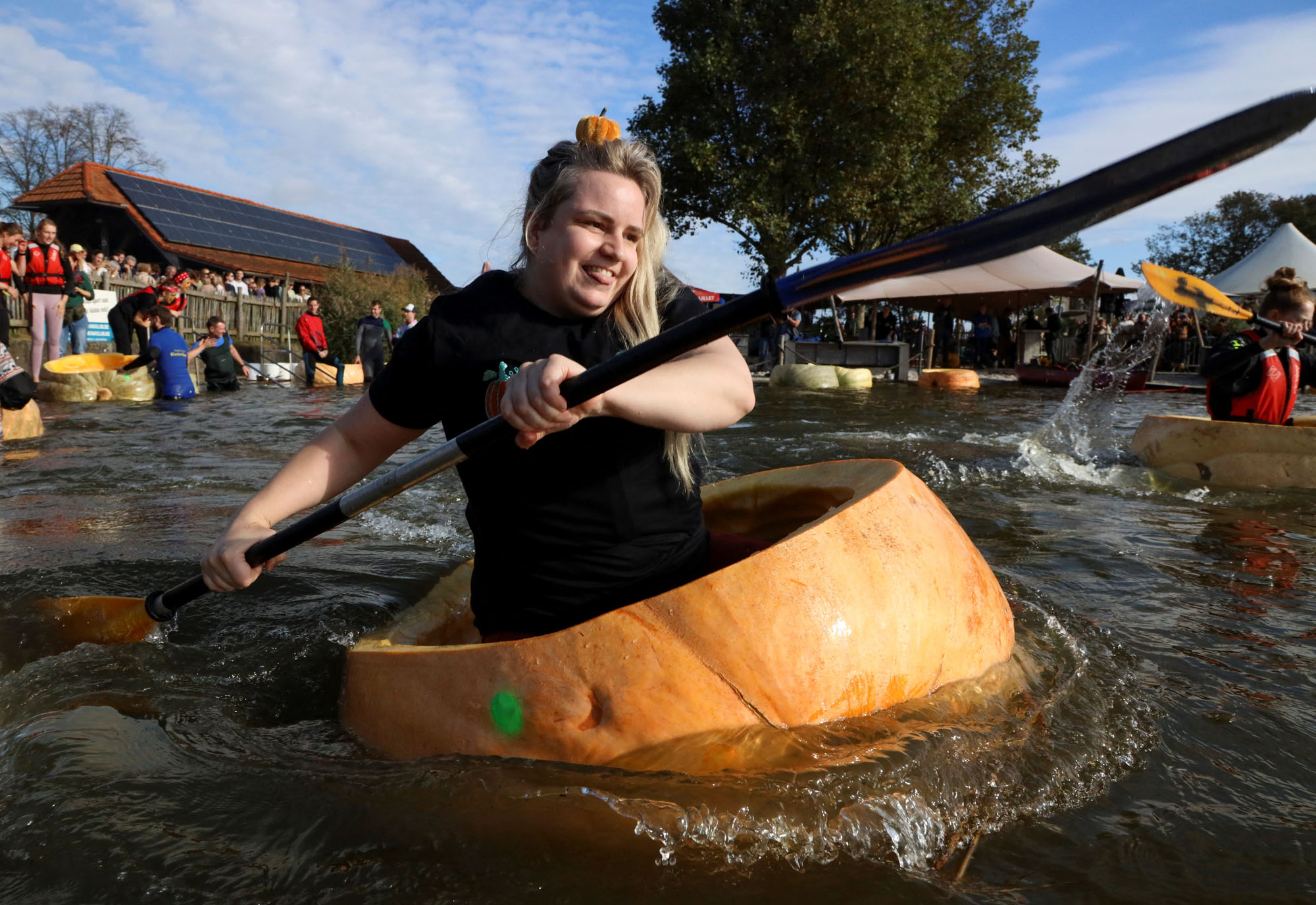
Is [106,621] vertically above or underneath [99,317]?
underneath

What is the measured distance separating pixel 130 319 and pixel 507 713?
45.0 feet

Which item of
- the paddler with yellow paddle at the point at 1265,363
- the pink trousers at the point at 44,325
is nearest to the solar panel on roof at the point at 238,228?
the pink trousers at the point at 44,325

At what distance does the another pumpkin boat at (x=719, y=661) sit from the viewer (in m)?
1.64

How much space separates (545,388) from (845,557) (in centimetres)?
68

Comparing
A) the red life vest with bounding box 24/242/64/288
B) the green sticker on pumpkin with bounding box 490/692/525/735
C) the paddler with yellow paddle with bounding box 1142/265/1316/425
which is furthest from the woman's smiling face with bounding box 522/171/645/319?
the red life vest with bounding box 24/242/64/288

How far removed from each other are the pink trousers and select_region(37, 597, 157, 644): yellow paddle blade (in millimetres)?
9684

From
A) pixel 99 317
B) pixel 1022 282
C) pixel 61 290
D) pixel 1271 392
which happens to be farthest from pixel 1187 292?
pixel 99 317

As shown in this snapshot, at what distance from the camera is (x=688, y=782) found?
5.19ft

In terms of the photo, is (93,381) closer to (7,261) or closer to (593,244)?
(7,261)

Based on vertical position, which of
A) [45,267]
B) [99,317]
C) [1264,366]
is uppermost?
[45,267]

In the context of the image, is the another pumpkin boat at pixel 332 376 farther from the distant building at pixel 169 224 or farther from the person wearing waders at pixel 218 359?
the distant building at pixel 169 224

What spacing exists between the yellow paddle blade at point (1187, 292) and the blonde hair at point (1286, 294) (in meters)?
0.37

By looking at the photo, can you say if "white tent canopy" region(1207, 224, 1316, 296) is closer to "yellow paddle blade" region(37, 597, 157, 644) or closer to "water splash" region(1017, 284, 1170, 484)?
"water splash" region(1017, 284, 1170, 484)

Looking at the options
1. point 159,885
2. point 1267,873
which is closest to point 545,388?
point 159,885
